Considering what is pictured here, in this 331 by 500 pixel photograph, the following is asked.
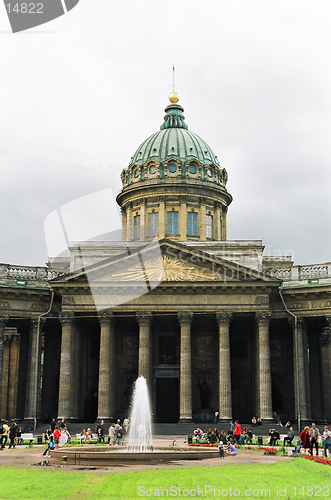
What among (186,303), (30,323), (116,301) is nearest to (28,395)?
(30,323)

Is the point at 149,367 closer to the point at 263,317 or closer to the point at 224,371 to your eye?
the point at 224,371

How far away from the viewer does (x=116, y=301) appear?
52.7 m

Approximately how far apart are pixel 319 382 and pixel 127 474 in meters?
37.9

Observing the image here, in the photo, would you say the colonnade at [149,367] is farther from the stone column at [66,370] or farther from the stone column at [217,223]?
the stone column at [217,223]

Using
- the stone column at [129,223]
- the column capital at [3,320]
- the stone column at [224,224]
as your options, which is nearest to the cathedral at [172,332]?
the column capital at [3,320]

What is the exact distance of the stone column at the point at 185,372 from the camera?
49.8m

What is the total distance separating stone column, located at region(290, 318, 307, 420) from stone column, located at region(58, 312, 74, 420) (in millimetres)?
18738

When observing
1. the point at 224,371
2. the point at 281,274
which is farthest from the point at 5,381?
the point at 281,274

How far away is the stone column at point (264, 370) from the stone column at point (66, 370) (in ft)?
51.0

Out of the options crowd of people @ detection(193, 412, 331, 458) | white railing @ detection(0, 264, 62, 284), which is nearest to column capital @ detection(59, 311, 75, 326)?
white railing @ detection(0, 264, 62, 284)

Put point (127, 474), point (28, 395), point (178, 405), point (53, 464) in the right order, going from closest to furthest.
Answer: point (127, 474), point (53, 464), point (28, 395), point (178, 405)

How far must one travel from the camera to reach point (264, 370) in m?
50.0

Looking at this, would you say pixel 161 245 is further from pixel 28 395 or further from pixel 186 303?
pixel 28 395

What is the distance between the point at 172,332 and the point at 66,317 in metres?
11.0
